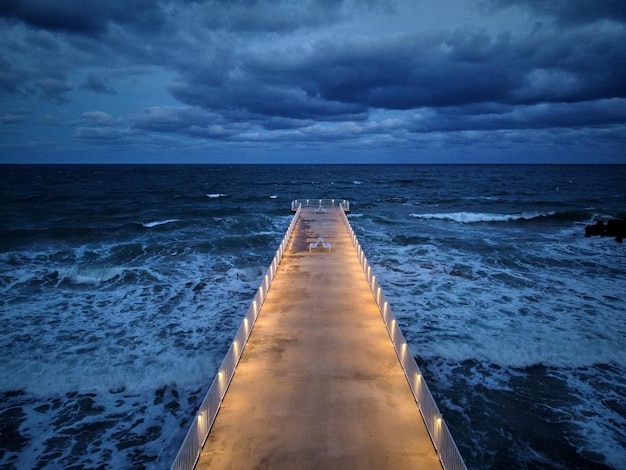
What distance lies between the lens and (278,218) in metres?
53.0

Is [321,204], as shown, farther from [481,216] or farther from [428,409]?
[428,409]

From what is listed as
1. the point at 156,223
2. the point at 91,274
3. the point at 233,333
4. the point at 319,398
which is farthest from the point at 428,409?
the point at 156,223

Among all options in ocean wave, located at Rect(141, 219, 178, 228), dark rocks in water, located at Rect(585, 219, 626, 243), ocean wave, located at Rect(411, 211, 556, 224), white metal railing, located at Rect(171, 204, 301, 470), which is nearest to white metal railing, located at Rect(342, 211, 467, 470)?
white metal railing, located at Rect(171, 204, 301, 470)

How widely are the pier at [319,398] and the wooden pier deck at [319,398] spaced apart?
25 millimetres

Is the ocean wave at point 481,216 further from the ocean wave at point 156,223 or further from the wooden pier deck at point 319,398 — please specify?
the wooden pier deck at point 319,398

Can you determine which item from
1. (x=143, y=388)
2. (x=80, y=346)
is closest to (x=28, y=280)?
(x=80, y=346)

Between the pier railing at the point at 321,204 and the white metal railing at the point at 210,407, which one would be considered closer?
the white metal railing at the point at 210,407

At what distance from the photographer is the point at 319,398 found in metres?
10.7

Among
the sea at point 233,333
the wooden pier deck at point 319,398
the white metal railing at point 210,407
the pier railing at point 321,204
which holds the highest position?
the pier railing at point 321,204

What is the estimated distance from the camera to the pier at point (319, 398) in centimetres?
861

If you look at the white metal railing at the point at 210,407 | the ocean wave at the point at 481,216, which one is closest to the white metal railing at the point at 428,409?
the white metal railing at the point at 210,407

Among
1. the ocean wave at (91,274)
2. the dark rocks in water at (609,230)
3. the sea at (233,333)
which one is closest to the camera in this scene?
the sea at (233,333)

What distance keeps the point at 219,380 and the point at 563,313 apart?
18826mm

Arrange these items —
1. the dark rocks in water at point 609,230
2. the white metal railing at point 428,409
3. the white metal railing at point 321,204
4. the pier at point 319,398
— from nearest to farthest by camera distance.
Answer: the white metal railing at point 428,409, the pier at point 319,398, the dark rocks in water at point 609,230, the white metal railing at point 321,204
